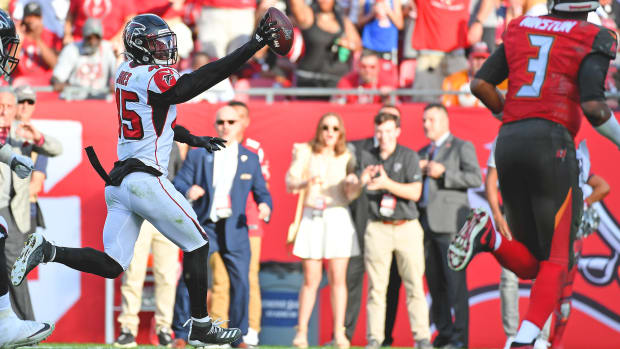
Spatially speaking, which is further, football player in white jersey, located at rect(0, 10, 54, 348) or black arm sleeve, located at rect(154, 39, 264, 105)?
football player in white jersey, located at rect(0, 10, 54, 348)

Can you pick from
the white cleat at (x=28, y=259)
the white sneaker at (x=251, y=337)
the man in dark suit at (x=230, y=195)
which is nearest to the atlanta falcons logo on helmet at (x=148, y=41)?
the white cleat at (x=28, y=259)

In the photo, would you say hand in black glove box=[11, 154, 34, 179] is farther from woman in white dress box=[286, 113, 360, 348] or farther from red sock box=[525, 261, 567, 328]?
woman in white dress box=[286, 113, 360, 348]

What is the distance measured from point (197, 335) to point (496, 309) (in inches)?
166

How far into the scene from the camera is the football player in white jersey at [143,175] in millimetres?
5566

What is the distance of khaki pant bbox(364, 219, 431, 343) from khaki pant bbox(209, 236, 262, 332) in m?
0.97

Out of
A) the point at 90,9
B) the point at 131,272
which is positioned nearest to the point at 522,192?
the point at 131,272

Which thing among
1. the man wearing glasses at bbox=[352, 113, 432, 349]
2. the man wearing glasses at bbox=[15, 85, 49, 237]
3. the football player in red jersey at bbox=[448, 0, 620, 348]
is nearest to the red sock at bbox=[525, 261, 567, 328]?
the football player in red jersey at bbox=[448, 0, 620, 348]

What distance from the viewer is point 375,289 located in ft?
27.8

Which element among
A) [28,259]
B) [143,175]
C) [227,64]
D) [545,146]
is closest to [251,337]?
[143,175]

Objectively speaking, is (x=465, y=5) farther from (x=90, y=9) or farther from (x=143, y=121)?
(x=143, y=121)

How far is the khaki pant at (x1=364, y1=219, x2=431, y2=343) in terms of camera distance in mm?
8453

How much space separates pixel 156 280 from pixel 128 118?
11.2 ft

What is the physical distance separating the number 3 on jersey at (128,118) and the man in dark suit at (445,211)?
368 cm

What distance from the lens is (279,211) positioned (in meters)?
9.55
